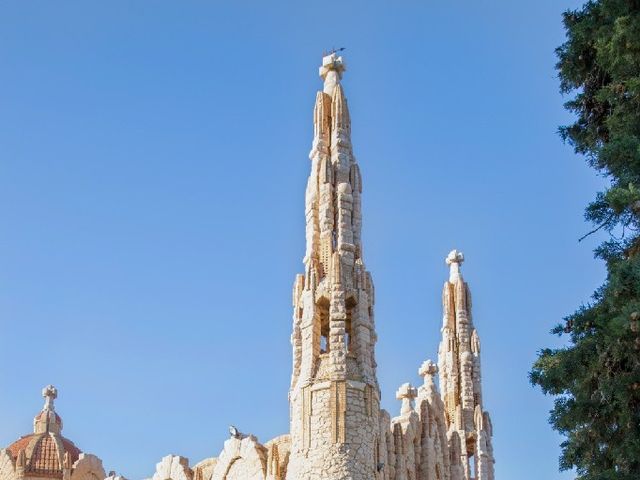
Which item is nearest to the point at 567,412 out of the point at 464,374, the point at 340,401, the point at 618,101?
the point at 618,101

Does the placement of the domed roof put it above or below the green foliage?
above

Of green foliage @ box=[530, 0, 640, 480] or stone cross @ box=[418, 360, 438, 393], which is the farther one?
stone cross @ box=[418, 360, 438, 393]

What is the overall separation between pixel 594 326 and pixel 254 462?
729 inches

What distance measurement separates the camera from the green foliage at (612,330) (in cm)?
1381

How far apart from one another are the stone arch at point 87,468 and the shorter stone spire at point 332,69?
14475 millimetres

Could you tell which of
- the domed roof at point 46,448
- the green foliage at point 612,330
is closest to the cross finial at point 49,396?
the domed roof at point 46,448

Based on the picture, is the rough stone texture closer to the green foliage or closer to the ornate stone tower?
the ornate stone tower

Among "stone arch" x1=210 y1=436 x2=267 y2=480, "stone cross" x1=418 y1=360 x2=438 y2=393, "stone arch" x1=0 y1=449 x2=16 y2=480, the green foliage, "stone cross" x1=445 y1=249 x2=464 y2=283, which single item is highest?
"stone cross" x1=445 y1=249 x2=464 y2=283

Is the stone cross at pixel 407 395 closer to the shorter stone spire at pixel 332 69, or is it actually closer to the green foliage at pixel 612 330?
the shorter stone spire at pixel 332 69

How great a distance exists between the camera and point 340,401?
30109mm

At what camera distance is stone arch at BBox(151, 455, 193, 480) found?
3394 cm

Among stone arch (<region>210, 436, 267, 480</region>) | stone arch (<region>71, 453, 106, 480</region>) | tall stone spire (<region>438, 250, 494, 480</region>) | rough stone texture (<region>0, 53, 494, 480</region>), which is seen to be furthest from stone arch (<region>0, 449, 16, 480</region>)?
tall stone spire (<region>438, 250, 494, 480</region>)

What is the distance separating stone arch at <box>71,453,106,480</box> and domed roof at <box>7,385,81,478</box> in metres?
0.33

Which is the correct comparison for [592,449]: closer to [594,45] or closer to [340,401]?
[594,45]
